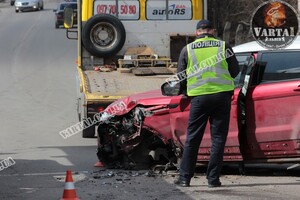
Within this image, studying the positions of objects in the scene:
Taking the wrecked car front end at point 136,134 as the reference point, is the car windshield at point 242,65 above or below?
above

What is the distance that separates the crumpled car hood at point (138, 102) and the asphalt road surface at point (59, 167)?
30.0 inches

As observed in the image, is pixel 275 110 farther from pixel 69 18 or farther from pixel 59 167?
pixel 69 18

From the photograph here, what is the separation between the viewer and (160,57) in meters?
14.2

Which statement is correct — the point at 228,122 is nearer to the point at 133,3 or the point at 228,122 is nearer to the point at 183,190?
the point at 183,190

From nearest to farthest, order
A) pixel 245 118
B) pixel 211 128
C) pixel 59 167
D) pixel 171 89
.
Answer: pixel 211 128
pixel 245 118
pixel 171 89
pixel 59 167

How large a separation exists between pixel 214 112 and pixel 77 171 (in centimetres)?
236

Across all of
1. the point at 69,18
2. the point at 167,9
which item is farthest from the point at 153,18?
the point at 69,18

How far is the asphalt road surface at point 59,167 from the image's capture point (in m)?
7.82

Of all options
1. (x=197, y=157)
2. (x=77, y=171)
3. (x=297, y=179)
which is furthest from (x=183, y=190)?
(x=77, y=171)

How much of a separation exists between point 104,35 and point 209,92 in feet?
20.9

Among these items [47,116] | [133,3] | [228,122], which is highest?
[133,3]

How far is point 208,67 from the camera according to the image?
800 cm
